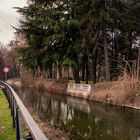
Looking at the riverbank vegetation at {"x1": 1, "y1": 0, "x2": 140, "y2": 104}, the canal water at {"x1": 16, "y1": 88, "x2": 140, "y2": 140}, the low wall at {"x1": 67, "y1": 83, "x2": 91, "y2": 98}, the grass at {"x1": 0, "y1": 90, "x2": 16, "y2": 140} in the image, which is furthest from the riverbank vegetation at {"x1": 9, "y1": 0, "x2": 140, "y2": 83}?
the grass at {"x1": 0, "y1": 90, "x2": 16, "y2": 140}

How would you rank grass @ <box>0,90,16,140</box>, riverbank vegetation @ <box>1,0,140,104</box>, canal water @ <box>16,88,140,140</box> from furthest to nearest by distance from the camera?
riverbank vegetation @ <box>1,0,140,104</box>, canal water @ <box>16,88,140,140</box>, grass @ <box>0,90,16,140</box>

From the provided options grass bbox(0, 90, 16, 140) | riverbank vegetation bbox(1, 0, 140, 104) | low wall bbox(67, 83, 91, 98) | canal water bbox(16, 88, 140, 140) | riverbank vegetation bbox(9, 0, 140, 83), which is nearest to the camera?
grass bbox(0, 90, 16, 140)

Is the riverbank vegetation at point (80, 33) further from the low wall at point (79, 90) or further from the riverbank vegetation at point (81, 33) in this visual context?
the low wall at point (79, 90)

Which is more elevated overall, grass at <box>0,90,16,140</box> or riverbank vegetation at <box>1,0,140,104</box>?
riverbank vegetation at <box>1,0,140,104</box>

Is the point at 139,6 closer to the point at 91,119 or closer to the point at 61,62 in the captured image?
the point at 61,62

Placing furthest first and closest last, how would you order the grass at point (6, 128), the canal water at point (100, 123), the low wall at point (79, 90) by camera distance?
1. the low wall at point (79, 90)
2. the canal water at point (100, 123)
3. the grass at point (6, 128)

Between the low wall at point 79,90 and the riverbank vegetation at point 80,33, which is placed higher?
the riverbank vegetation at point 80,33

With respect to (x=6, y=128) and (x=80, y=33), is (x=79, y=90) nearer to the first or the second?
(x=80, y=33)

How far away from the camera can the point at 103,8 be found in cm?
3192

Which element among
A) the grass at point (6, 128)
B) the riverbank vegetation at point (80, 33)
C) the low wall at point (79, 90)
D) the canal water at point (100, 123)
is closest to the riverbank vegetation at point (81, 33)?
the riverbank vegetation at point (80, 33)

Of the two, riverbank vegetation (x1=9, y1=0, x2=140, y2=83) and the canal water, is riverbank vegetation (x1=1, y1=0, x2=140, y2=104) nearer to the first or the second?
riverbank vegetation (x1=9, y1=0, x2=140, y2=83)

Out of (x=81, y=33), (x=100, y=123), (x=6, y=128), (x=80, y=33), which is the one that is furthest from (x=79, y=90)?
(x=6, y=128)

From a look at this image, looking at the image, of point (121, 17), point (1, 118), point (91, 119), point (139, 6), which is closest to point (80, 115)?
point (91, 119)

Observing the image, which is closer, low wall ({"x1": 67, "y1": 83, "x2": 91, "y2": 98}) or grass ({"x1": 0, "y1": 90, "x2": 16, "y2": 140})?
grass ({"x1": 0, "y1": 90, "x2": 16, "y2": 140})
